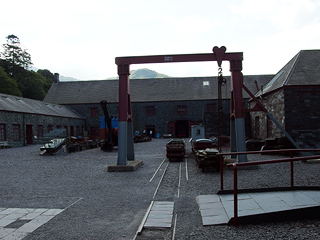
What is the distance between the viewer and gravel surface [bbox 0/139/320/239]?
4453 mm

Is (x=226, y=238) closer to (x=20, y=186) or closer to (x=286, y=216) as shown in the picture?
(x=286, y=216)

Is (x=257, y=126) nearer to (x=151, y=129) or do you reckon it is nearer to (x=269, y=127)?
(x=269, y=127)

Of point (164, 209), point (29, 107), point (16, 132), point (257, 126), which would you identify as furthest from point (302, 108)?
point (29, 107)

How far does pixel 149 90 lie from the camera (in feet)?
131

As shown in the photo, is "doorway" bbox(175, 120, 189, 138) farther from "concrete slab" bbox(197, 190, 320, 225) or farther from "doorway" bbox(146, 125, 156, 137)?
"concrete slab" bbox(197, 190, 320, 225)

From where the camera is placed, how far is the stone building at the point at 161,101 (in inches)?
1468

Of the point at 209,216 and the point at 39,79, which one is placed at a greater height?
the point at 39,79

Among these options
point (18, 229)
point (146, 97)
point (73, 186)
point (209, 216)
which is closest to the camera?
point (18, 229)

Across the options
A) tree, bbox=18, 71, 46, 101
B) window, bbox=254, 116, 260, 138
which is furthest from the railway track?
tree, bbox=18, 71, 46, 101

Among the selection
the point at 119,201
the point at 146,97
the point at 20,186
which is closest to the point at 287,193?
the point at 119,201

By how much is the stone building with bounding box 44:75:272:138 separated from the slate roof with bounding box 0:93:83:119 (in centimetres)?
275

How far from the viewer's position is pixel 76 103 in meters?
39.0

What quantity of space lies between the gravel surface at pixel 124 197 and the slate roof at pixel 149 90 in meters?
26.9

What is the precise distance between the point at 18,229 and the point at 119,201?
231 centimetres
